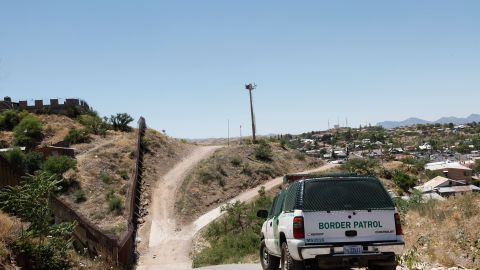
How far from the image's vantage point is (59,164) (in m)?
48.1

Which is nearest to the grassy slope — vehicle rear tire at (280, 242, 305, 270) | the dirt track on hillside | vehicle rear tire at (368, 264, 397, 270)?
vehicle rear tire at (368, 264, 397, 270)

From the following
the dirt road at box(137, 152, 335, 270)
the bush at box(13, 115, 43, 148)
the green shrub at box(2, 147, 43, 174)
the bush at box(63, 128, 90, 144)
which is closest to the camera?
the dirt road at box(137, 152, 335, 270)

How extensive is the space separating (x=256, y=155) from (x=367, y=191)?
2051 inches

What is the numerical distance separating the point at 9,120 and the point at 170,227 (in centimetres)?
3611

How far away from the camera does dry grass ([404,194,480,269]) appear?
12.2m

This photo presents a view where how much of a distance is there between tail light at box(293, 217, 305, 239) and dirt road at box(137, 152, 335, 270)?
17.9 metres

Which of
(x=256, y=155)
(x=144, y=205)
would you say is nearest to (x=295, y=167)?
(x=256, y=155)

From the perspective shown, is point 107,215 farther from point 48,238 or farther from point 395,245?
point 395,245

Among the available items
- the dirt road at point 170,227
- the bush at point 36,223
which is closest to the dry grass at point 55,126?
the dirt road at point 170,227

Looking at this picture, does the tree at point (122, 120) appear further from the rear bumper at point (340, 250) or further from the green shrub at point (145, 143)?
the rear bumper at point (340, 250)

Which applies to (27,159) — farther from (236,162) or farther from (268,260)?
(268,260)

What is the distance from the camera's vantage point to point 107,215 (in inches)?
1651

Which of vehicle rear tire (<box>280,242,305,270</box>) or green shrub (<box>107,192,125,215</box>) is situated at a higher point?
vehicle rear tire (<box>280,242,305,270</box>)

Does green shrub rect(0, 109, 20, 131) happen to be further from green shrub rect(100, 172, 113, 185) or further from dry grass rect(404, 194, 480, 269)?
dry grass rect(404, 194, 480, 269)
